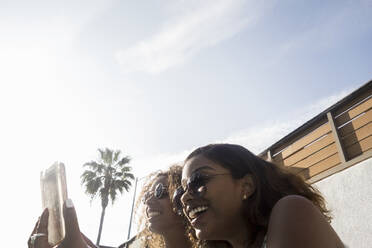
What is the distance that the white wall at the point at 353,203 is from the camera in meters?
3.89

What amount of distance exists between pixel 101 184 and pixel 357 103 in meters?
23.1

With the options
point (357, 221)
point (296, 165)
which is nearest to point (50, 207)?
point (357, 221)

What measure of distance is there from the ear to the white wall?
2.70m

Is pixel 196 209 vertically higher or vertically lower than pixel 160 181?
lower

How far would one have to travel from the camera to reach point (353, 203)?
4113 mm

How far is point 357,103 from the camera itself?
4602 millimetres

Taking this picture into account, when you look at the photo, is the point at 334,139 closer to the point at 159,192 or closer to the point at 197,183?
the point at 159,192

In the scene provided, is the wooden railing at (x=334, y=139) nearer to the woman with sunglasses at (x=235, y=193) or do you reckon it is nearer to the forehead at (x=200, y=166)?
the woman with sunglasses at (x=235, y=193)

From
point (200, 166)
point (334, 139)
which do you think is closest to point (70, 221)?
point (200, 166)

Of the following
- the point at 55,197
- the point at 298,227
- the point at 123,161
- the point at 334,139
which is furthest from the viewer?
the point at 123,161

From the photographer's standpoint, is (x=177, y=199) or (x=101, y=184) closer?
(x=177, y=199)

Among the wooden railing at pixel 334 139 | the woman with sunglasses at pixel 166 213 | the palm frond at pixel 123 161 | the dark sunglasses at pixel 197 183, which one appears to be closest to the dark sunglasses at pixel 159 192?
Answer: the woman with sunglasses at pixel 166 213

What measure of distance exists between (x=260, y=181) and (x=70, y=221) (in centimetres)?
125

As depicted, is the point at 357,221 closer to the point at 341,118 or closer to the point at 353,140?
the point at 353,140
